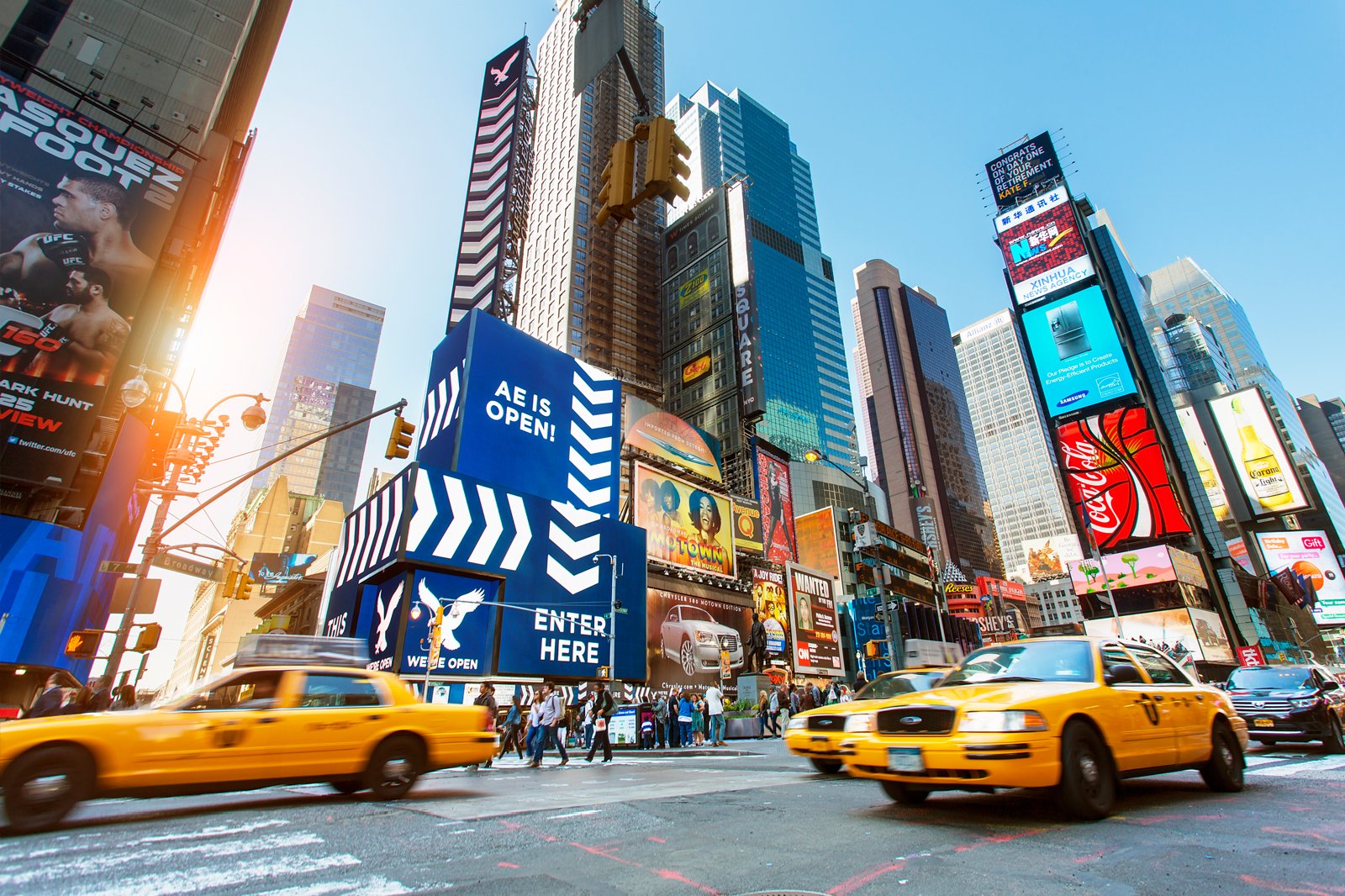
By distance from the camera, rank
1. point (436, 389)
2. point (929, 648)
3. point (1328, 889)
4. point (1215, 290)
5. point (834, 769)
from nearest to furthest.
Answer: point (1328, 889)
point (834, 769)
point (436, 389)
point (929, 648)
point (1215, 290)

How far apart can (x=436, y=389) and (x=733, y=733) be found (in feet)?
79.8

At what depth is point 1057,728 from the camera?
5.01m

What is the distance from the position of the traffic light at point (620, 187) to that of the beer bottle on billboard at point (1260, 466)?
101 m

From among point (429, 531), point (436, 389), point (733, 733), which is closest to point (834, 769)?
point (733, 733)

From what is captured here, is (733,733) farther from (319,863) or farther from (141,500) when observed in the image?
(141,500)

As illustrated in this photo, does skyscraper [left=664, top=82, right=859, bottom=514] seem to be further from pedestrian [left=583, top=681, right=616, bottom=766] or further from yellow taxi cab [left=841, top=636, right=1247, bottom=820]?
yellow taxi cab [left=841, top=636, right=1247, bottom=820]

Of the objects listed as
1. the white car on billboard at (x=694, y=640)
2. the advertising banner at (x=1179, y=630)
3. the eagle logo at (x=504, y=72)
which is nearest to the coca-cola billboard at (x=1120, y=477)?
the advertising banner at (x=1179, y=630)

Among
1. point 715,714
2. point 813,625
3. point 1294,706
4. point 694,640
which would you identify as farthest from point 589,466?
point 813,625

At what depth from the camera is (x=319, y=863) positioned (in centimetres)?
400

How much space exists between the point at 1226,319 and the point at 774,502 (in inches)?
5738

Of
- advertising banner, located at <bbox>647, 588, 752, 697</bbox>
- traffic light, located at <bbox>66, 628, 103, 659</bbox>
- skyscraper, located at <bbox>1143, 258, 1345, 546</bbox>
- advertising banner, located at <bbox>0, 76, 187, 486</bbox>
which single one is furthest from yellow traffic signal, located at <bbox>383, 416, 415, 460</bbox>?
skyscraper, located at <bbox>1143, 258, 1345, 546</bbox>

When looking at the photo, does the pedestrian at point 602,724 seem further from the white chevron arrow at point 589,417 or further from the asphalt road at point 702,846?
the white chevron arrow at point 589,417

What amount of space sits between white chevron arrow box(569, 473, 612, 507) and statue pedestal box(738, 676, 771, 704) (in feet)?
42.8

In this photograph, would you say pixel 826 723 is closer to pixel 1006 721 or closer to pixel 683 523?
pixel 1006 721
